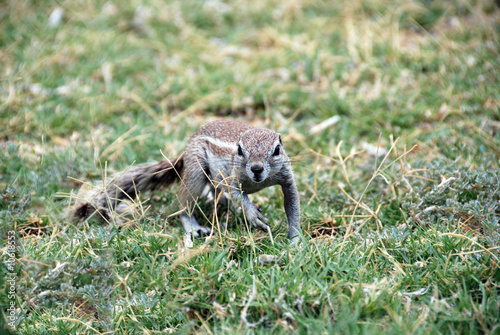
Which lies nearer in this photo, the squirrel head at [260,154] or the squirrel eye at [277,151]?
the squirrel head at [260,154]

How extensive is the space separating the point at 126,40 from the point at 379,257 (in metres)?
5.01

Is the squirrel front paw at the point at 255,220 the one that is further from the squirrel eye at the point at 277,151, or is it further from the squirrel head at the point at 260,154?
the squirrel eye at the point at 277,151

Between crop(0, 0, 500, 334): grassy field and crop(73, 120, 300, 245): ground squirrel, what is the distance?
0.15 meters

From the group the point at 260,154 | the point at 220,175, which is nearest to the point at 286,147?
the point at 220,175

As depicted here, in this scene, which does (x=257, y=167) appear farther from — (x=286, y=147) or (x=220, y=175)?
(x=286, y=147)

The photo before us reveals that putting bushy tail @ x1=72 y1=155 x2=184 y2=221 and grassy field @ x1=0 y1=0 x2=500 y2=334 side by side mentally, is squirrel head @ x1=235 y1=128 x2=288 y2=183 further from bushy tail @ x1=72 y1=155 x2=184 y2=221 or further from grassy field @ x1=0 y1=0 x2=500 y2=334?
bushy tail @ x1=72 y1=155 x2=184 y2=221

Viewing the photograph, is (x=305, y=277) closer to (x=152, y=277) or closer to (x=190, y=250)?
(x=190, y=250)

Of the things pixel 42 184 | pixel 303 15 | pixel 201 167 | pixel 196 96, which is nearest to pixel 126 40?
pixel 196 96

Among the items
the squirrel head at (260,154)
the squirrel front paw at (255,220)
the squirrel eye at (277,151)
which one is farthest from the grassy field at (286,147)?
the squirrel eye at (277,151)

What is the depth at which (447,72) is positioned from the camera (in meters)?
5.52

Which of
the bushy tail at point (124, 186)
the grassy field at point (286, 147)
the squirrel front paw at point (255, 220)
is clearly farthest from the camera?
the bushy tail at point (124, 186)

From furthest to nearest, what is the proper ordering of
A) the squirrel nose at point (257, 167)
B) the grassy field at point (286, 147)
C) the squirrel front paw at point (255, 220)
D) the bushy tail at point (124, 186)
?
the bushy tail at point (124, 186) < the squirrel front paw at point (255, 220) < the squirrel nose at point (257, 167) < the grassy field at point (286, 147)

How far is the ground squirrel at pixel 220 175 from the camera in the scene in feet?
10.5

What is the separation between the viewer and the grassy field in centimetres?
262
